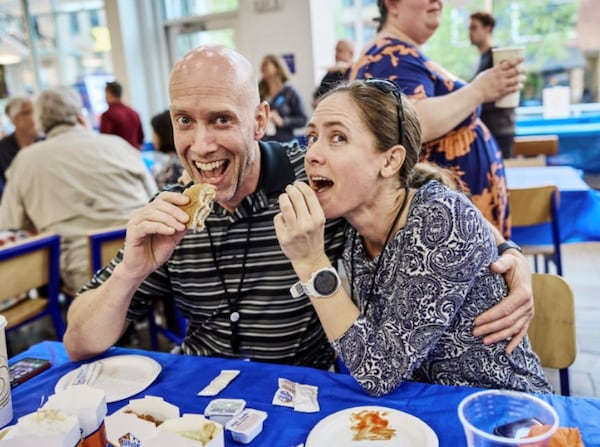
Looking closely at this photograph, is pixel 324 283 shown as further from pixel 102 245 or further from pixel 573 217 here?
pixel 573 217

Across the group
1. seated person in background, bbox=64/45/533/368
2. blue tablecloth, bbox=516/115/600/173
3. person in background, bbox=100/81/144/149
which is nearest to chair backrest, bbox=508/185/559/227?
seated person in background, bbox=64/45/533/368

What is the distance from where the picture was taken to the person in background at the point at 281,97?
626cm

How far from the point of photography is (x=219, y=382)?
4.18 feet

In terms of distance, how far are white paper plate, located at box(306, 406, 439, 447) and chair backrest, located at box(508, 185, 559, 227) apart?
2.13m

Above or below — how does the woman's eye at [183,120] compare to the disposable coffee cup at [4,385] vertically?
above

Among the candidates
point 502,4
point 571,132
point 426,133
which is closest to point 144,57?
point 502,4

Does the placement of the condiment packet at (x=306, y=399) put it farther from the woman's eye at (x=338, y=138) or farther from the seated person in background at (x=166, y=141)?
the seated person in background at (x=166, y=141)

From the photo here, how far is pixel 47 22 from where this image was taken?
9.57 meters

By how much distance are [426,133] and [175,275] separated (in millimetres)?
981

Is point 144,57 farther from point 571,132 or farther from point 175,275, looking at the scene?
point 175,275

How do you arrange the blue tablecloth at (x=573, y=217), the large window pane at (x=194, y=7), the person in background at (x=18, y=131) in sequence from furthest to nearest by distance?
the large window pane at (x=194, y=7), the person in background at (x=18, y=131), the blue tablecloth at (x=573, y=217)

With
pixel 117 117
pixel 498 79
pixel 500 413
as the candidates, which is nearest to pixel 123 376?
pixel 500 413

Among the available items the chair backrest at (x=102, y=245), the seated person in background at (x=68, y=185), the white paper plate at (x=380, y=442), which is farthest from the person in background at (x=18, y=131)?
the white paper plate at (x=380, y=442)

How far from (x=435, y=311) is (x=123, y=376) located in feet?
2.53
